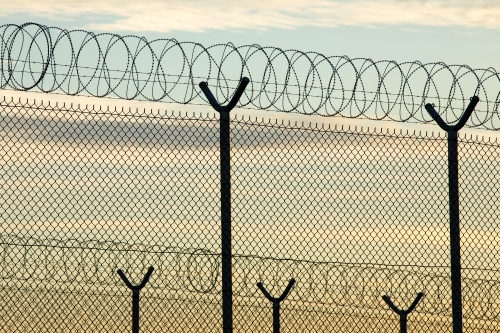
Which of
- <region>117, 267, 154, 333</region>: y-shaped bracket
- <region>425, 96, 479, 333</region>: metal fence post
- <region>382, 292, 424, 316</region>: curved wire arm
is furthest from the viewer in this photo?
<region>425, 96, 479, 333</region>: metal fence post

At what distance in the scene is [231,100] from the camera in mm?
7676

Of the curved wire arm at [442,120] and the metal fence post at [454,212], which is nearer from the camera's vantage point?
the metal fence post at [454,212]

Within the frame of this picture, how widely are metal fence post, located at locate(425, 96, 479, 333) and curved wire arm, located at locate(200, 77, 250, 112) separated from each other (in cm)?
214

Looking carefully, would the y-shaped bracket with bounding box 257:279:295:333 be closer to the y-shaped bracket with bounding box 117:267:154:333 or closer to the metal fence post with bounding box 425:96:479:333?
the y-shaped bracket with bounding box 117:267:154:333

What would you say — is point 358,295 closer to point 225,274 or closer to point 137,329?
point 225,274

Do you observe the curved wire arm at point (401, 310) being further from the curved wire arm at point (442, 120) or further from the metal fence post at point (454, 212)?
the curved wire arm at point (442, 120)

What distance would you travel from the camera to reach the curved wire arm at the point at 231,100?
25.1ft

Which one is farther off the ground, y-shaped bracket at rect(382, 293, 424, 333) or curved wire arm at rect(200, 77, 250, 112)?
curved wire arm at rect(200, 77, 250, 112)

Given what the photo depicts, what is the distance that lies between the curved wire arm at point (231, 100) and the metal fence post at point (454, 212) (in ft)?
7.02

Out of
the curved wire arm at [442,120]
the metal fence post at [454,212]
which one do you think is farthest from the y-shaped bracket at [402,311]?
the curved wire arm at [442,120]

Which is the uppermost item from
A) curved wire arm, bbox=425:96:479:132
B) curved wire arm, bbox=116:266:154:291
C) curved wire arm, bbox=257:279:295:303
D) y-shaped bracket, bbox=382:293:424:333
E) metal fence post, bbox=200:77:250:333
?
curved wire arm, bbox=425:96:479:132

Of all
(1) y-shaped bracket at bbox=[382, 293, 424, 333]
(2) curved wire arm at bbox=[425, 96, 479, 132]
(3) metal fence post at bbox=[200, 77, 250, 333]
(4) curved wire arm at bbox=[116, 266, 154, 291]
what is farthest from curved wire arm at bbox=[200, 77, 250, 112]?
(1) y-shaped bracket at bbox=[382, 293, 424, 333]

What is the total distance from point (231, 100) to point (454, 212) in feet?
8.31

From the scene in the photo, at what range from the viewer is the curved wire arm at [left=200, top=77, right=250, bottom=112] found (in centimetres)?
766
